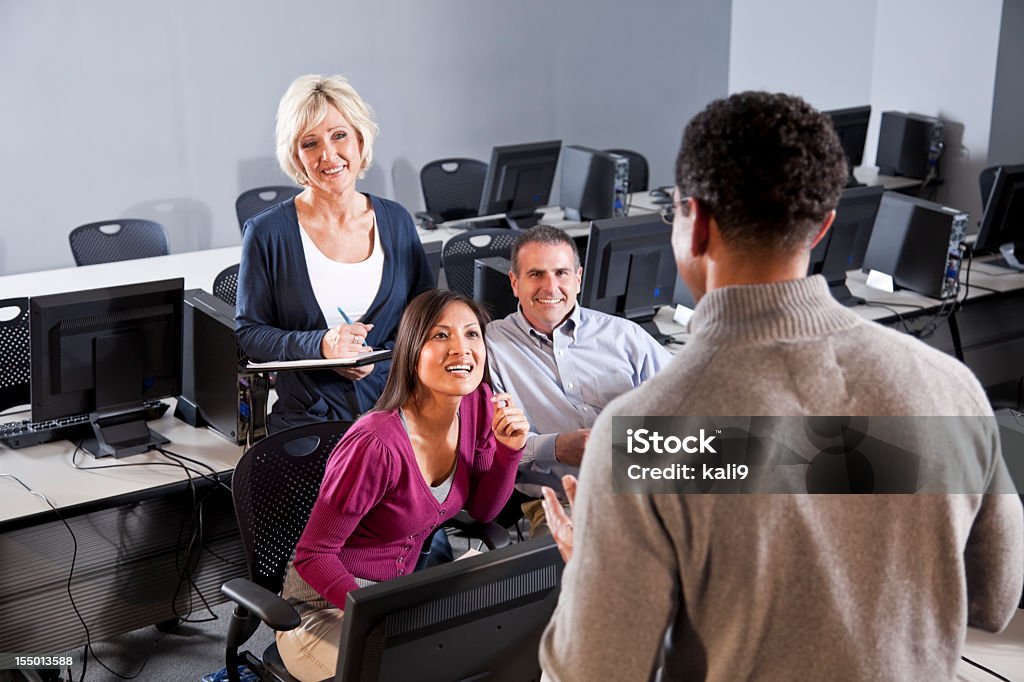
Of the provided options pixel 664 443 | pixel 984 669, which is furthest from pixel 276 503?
pixel 664 443

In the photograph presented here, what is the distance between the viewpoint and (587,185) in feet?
18.7

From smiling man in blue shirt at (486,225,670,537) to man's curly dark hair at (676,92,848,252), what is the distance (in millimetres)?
1821

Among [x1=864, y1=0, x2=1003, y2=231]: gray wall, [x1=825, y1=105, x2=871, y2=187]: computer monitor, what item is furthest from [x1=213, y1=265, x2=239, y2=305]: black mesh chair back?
[x1=864, y1=0, x2=1003, y2=231]: gray wall

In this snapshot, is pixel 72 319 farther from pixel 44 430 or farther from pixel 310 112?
pixel 310 112

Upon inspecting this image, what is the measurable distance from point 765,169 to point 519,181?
184 inches

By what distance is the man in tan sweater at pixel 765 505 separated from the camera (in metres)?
1.04

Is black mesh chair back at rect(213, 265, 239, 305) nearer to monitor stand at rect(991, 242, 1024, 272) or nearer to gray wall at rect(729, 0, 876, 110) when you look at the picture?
monitor stand at rect(991, 242, 1024, 272)

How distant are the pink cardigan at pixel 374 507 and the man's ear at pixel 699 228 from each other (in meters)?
1.29

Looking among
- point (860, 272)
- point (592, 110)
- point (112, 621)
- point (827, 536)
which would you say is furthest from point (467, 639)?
point (592, 110)

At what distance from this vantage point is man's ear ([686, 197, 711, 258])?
1077 millimetres

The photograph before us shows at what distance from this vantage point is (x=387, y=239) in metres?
2.92

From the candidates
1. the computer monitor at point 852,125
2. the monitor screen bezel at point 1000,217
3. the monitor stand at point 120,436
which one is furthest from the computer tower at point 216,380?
the computer monitor at point 852,125

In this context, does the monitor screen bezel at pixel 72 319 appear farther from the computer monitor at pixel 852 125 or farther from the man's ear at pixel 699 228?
the computer monitor at pixel 852 125

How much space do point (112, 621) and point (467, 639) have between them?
1912 mm
